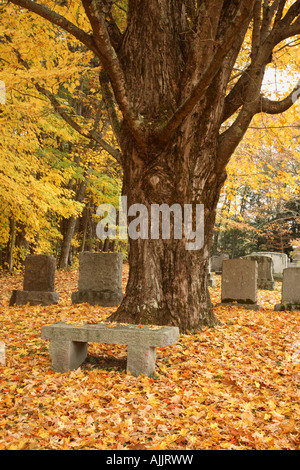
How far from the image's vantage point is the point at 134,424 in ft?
12.1

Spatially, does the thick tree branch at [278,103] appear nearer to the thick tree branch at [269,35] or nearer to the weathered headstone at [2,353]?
the thick tree branch at [269,35]

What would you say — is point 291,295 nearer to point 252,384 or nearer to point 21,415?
point 252,384

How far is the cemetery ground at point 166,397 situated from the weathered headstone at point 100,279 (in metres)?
3.12

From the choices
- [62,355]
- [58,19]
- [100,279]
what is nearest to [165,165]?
[58,19]

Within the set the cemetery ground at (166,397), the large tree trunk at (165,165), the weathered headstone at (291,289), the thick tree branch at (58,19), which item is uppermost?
the thick tree branch at (58,19)

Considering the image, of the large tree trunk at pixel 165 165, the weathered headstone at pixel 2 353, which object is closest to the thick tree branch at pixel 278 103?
the large tree trunk at pixel 165 165

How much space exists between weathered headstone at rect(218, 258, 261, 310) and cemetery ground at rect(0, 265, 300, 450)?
3.13m

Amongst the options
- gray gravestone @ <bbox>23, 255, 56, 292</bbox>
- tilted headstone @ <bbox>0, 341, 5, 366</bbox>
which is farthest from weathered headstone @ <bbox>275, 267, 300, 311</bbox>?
tilted headstone @ <bbox>0, 341, 5, 366</bbox>

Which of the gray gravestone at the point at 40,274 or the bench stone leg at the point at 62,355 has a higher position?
the gray gravestone at the point at 40,274

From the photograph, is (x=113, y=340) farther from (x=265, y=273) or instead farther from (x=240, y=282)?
(x=265, y=273)

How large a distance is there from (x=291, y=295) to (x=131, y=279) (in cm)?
507

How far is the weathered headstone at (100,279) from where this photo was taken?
9.87m

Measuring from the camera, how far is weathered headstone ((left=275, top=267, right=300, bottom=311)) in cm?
985
